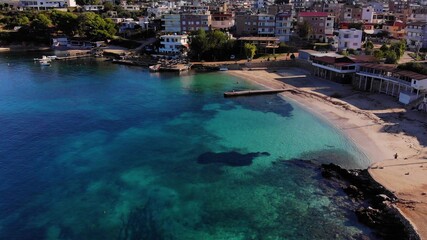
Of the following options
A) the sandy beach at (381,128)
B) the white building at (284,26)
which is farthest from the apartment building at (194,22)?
the sandy beach at (381,128)

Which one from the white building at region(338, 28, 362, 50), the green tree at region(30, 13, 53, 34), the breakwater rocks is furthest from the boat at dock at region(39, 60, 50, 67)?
the breakwater rocks

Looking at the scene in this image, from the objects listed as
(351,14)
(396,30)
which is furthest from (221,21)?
(396,30)

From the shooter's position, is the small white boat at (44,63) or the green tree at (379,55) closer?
the green tree at (379,55)

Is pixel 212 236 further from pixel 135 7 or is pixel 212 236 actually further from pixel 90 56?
pixel 135 7

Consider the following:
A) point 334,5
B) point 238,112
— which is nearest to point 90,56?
point 238,112

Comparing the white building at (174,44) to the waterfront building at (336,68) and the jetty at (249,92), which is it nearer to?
the jetty at (249,92)

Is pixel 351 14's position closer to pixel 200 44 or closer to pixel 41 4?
pixel 200 44

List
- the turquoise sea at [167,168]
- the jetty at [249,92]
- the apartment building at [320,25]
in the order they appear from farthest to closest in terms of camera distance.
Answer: the apartment building at [320,25] < the jetty at [249,92] < the turquoise sea at [167,168]
